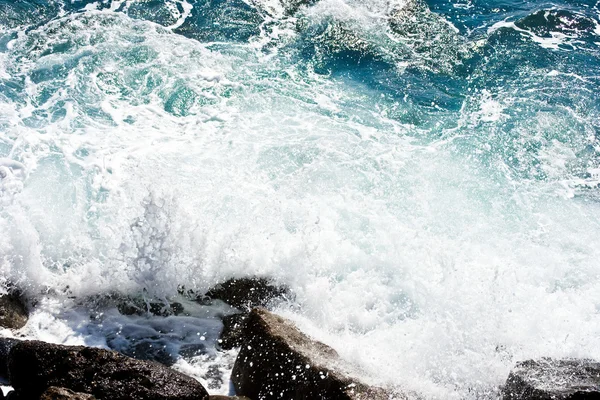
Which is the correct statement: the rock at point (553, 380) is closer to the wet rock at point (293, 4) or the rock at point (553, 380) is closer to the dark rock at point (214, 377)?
the dark rock at point (214, 377)

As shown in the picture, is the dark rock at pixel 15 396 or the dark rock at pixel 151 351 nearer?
the dark rock at pixel 15 396

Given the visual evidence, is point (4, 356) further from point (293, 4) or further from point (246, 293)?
point (293, 4)

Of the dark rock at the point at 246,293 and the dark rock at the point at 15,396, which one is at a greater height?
the dark rock at the point at 15,396

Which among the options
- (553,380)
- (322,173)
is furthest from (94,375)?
(322,173)

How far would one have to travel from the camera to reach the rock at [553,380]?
4676mm

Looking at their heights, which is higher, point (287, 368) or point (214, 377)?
point (287, 368)

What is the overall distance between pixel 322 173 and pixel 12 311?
4784 mm

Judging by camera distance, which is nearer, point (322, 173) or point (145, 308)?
point (145, 308)

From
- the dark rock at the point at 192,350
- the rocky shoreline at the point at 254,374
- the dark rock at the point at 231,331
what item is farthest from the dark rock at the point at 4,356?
the dark rock at the point at 231,331

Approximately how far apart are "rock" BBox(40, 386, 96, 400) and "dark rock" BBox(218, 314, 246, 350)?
1.93 meters

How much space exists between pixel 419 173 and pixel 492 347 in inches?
139

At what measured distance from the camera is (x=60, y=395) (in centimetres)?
417

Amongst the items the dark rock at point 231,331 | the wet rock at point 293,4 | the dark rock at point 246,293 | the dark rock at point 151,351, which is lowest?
the dark rock at point 151,351

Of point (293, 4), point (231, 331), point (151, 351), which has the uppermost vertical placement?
point (293, 4)
